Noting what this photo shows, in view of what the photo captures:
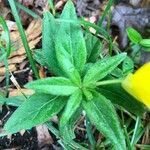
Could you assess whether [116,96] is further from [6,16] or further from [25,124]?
[6,16]

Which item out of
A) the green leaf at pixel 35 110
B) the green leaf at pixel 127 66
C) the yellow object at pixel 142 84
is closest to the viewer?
the yellow object at pixel 142 84

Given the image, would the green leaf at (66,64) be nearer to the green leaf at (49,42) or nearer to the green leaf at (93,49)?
the green leaf at (49,42)

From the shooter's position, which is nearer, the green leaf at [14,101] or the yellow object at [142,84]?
the yellow object at [142,84]

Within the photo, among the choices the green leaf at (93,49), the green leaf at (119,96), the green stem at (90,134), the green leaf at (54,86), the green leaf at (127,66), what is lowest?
the green stem at (90,134)

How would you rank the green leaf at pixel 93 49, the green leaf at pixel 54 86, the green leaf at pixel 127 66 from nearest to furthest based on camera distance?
the green leaf at pixel 54 86 → the green leaf at pixel 93 49 → the green leaf at pixel 127 66

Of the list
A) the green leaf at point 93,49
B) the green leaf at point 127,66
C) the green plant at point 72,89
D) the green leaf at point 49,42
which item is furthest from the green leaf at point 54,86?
the green leaf at point 127,66

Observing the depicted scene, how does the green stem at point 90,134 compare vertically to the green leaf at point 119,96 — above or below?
below

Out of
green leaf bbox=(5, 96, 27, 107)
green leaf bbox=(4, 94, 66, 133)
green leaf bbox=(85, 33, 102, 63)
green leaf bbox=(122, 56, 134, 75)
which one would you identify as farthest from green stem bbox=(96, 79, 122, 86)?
green leaf bbox=(5, 96, 27, 107)

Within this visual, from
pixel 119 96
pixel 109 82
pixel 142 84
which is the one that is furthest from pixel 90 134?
pixel 142 84
